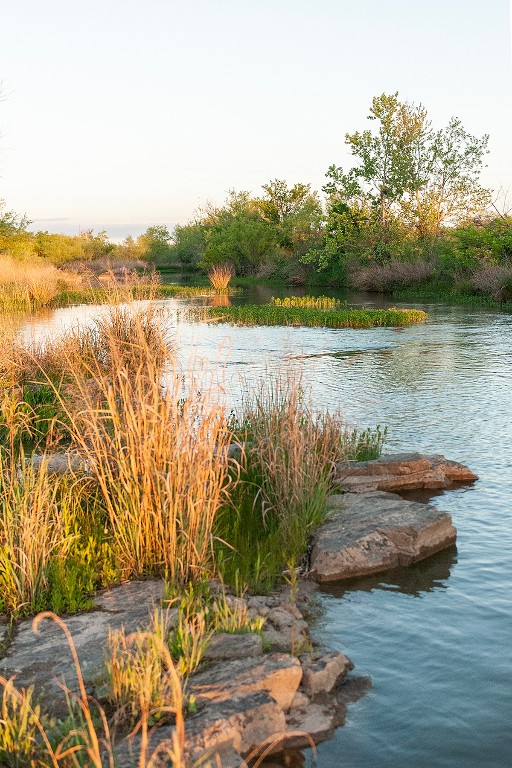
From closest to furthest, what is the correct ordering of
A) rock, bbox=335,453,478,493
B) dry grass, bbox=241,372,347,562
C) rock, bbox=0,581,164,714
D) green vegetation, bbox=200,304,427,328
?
1. rock, bbox=0,581,164,714
2. dry grass, bbox=241,372,347,562
3. rock, bbox=335,453,478,493
4. green vegetation, bbox=200,304,427,328

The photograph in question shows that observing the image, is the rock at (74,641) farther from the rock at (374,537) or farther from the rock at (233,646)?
the rock at (374,537)

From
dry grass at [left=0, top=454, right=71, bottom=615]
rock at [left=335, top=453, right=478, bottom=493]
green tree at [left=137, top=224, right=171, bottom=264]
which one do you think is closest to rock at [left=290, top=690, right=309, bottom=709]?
dry grass at [left=0, top=454, right=71, bottom=615]

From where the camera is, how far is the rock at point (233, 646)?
487 cm

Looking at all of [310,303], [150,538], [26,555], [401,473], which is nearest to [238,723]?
[150,538]

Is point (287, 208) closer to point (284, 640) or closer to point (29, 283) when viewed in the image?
point (29, 283)

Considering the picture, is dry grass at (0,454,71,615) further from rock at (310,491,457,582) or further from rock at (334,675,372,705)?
rock at (310,491,457,582)

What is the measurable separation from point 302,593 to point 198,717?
7.43 feet

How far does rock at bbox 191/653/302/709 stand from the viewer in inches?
174

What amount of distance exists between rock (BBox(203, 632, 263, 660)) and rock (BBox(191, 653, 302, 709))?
0.13m

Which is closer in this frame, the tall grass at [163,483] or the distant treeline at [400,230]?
the tall grass at [163,483]

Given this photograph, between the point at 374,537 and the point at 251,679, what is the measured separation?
2799mm

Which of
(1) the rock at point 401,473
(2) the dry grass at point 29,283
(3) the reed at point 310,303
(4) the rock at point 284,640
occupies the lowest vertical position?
(4) the rock at point 284,640

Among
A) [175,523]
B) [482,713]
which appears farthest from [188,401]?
[482,713]

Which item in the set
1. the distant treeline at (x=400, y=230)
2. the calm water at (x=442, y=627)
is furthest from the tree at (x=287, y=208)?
the calm water at (x=442, y=627)
